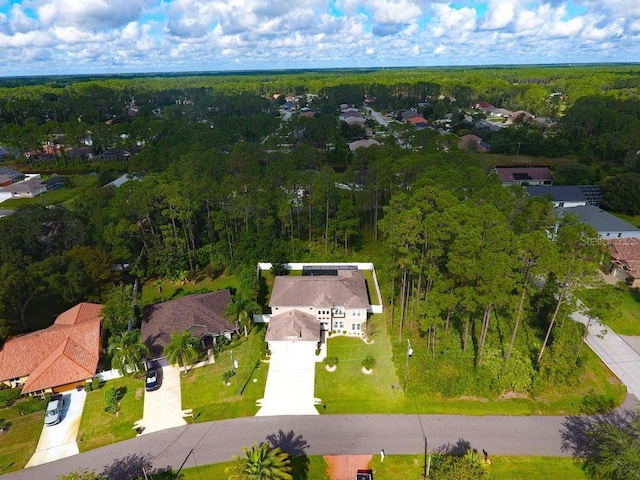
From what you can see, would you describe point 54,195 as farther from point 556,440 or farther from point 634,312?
point 634,312

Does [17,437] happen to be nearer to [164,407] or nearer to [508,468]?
[164,407]

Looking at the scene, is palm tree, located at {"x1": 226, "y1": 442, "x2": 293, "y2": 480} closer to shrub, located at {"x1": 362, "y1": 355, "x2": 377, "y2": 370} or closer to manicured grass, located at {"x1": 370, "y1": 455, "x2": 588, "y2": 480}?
manicured grass, located at {"x1": 370, "y1": 455, "x2": 588, "y2": 480}

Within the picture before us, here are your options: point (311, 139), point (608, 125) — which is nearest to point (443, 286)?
point (311, 139)

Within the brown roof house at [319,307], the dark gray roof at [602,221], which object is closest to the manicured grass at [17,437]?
the brown roof house at [319,307]

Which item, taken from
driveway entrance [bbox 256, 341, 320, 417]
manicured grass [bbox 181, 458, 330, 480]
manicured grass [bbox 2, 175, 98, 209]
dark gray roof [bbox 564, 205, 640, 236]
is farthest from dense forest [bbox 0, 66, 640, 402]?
dark gray roof [bbox 564, 205, 640, 236]

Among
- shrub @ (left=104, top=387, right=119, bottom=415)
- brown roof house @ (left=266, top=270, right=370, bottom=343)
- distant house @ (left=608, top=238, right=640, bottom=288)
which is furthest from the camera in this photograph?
distant house @ (left=608, top=238, right=640, bottom=288)

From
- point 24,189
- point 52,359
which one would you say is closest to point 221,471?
point 52,359

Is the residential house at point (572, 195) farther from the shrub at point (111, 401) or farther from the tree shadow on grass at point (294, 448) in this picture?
the shrub at point (111, 401)
